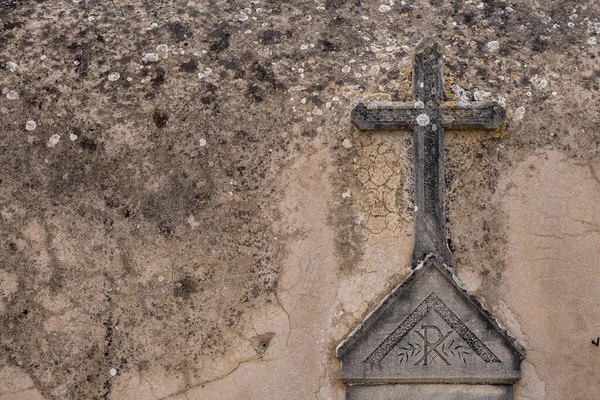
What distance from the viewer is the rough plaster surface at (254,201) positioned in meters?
4.35

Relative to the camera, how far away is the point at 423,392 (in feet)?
14.2

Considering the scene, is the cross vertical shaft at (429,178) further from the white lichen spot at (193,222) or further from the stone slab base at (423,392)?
the white lichen spot at (193,222)

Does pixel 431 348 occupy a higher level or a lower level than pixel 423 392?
higher

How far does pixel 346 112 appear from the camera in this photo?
4641 mm

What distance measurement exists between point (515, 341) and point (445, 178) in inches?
44.7

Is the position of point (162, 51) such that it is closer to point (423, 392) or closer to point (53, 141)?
point (53, 141)

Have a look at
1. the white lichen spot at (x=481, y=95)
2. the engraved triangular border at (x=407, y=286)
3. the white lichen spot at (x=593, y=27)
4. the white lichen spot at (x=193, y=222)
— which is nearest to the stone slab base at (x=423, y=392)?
the engraved triangular border at (x=407, y=286)

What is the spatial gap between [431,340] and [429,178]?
1042mm

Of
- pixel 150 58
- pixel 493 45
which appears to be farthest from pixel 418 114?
pixel 150 58

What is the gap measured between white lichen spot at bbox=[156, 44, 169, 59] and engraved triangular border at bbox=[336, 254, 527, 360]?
7.47 feet

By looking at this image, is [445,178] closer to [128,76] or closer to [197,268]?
[197,268]

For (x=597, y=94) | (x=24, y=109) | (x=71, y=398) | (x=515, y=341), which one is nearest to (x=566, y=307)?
(x=515, y=341)

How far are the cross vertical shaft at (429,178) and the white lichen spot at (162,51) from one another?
1759 mm

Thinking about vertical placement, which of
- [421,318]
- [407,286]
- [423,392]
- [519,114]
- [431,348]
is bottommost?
[423,392]
